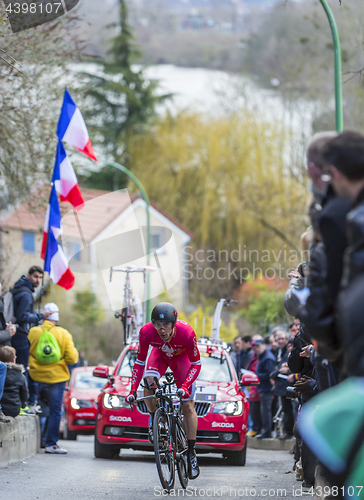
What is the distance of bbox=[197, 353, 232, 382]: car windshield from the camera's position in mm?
12781

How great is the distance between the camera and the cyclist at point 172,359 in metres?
8.66

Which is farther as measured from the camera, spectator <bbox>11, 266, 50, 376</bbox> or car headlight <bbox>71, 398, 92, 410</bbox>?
car headlight <bbox>71, 398, 92, 410</bbox>

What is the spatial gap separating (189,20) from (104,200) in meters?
39.4

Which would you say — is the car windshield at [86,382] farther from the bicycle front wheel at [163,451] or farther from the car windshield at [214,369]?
the bicycle front wheel at [163,451]

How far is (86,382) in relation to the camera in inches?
827

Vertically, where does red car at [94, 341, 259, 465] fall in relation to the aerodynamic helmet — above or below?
below

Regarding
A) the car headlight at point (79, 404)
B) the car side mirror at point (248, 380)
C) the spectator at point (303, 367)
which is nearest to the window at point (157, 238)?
the car headlight at point (79, 404)

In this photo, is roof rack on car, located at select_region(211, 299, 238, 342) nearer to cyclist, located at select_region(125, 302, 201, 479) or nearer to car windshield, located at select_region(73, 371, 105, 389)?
cyclist, located at select_region(125, 302, 201, 479)

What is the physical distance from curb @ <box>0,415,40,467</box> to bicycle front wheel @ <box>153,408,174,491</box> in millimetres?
2518

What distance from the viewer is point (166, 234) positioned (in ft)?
154

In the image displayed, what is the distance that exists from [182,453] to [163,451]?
393 millimetres

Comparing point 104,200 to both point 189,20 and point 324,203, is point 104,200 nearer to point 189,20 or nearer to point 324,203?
point 189,20


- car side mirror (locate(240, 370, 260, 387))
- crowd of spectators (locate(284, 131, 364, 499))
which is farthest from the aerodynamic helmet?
car side mirror (locate(240, 370, 260, 387))

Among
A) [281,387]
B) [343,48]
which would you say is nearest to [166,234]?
[343,48]
